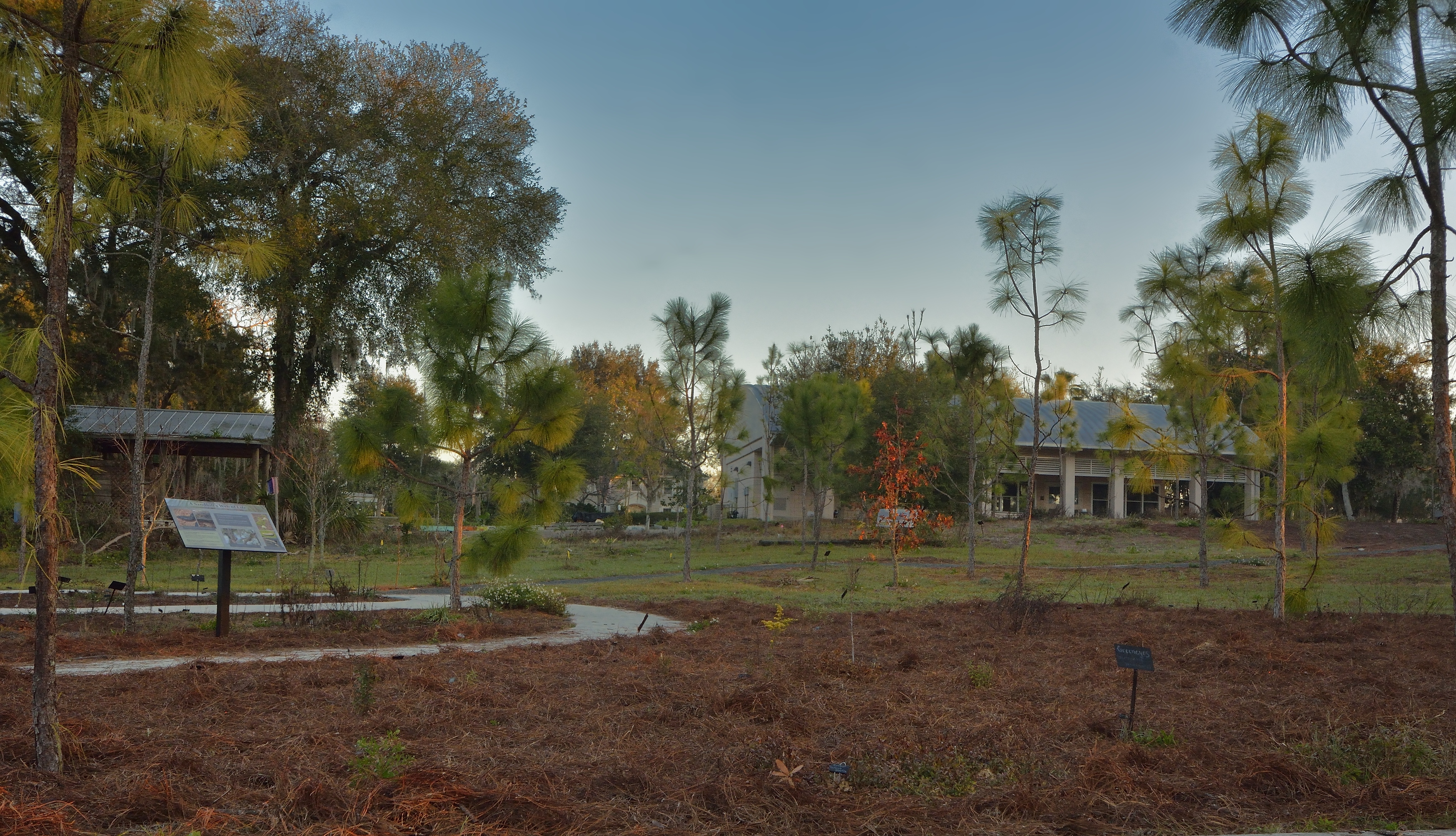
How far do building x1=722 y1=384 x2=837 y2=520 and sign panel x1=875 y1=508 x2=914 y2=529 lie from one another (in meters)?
17.7

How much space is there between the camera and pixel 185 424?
25516 mm

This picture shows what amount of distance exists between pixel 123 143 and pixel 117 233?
13.3m

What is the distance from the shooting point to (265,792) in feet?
14.2

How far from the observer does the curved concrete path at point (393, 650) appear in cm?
774

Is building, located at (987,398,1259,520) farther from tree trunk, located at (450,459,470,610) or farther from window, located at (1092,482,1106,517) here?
tree trunk, located at (450,459,470,610)

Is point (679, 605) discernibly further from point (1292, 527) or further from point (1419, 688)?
point (1292, 527)

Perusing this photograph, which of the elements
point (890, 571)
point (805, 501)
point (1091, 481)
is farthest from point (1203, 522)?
point (1091, 481)

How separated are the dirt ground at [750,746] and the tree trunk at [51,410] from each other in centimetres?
25

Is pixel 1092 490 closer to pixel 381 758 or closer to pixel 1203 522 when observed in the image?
pixel 1203 522

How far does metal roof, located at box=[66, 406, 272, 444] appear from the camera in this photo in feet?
76.7

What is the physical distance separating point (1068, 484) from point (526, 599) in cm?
3173

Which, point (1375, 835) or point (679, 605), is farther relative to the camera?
point (679, 605)

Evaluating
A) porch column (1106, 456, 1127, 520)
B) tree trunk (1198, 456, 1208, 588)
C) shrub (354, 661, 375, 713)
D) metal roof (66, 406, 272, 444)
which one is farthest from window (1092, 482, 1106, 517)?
shrub (354, 661, 375, 713)

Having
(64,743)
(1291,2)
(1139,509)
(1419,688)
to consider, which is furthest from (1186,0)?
(1139,509)
